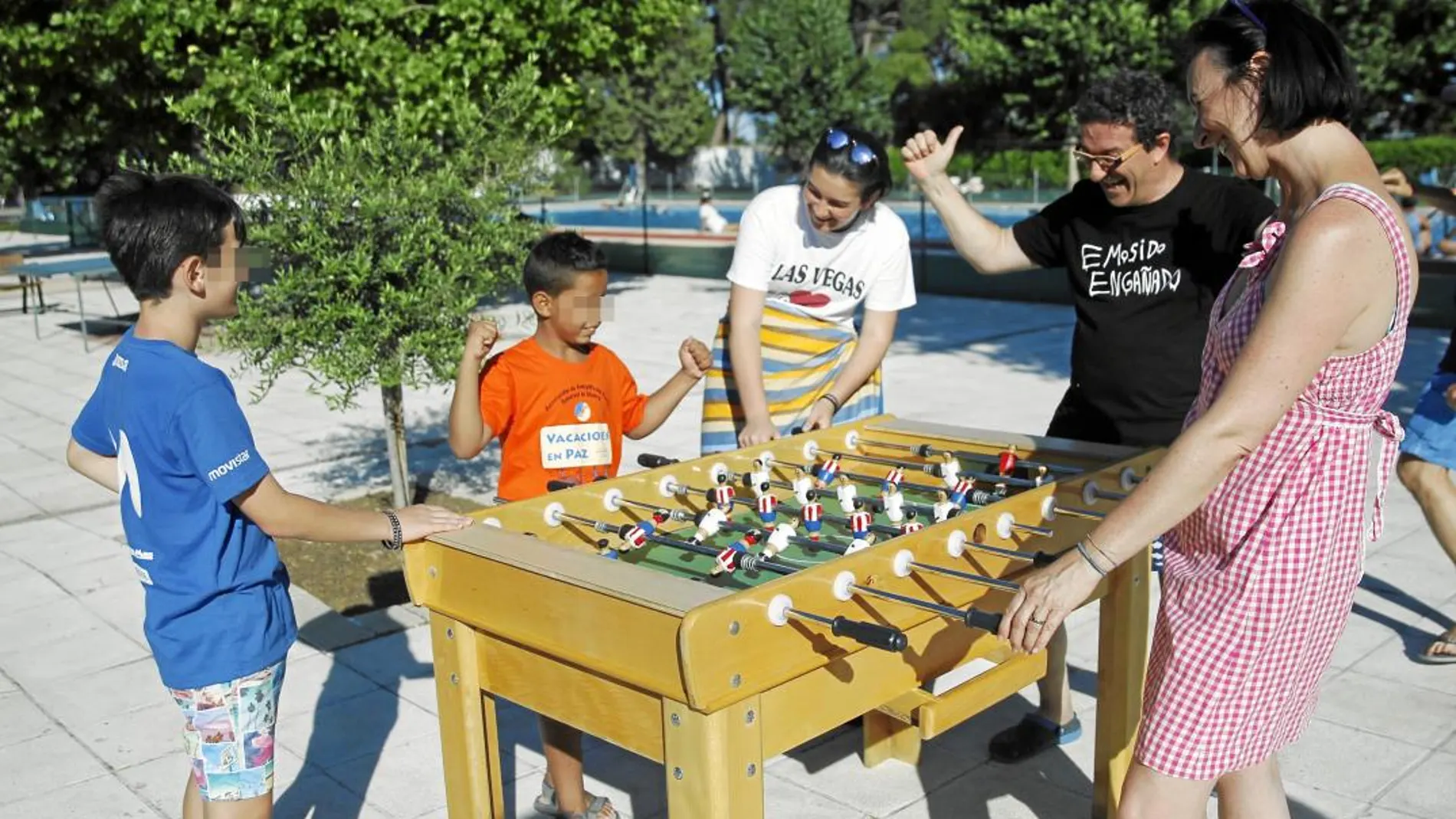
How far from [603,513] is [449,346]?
3.02m

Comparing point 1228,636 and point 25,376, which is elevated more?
point 1228,636

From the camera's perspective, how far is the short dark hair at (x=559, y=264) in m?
3.57

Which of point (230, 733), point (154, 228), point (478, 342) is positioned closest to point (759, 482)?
point (478, 342)

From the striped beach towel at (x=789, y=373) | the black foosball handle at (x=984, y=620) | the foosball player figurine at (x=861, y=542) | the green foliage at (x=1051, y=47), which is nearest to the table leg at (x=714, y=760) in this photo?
the black foosball handle at (x=984, y=620)

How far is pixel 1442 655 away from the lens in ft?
15.2

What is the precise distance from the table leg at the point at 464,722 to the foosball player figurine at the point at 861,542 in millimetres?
878

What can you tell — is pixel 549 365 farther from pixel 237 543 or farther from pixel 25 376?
pixel 25 376

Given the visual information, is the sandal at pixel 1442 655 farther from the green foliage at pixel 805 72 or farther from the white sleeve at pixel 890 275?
the green foliage at pixel 805 72

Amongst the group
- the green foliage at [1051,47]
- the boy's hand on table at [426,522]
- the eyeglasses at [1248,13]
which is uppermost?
the green foliage at [1051,47]

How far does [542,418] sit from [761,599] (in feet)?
4.85

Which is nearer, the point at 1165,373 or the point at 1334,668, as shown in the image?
the point at 1165,373

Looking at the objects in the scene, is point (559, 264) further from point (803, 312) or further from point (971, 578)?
point (971, 578)

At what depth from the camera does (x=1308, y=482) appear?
2.30 metres

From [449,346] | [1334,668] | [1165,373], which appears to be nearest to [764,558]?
[1165,373]
